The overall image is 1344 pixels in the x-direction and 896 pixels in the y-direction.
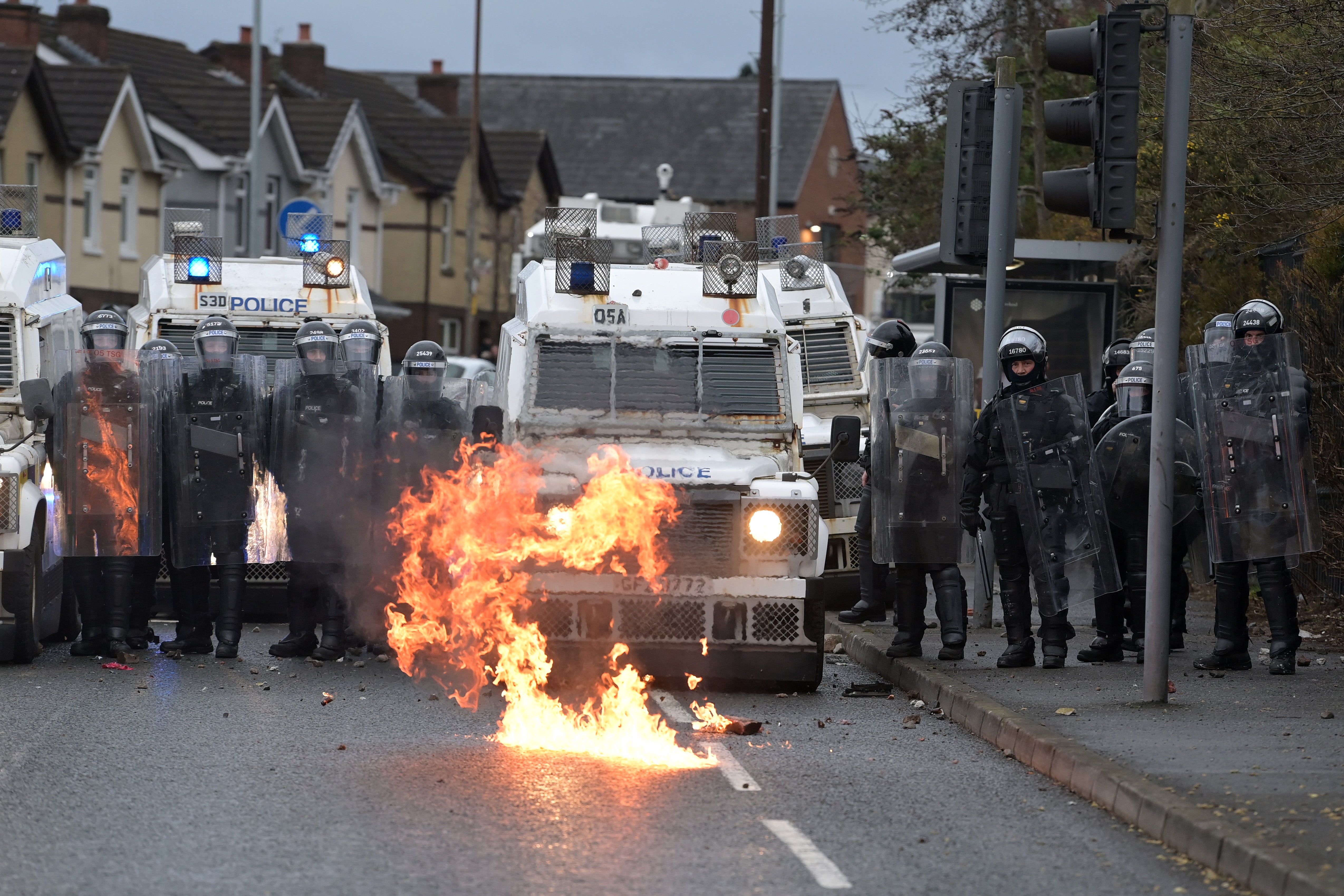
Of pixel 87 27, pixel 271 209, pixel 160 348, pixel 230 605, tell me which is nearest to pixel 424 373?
pixel 160 348

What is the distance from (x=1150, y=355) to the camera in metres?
13.4

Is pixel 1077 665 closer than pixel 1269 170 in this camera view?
Yes

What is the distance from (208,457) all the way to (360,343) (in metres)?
1.95

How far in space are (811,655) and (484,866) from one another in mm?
4834

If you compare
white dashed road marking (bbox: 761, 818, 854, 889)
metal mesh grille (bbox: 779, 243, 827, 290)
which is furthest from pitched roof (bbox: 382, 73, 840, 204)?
white dashed road marking (bbox: 761, 818, 854, 889)

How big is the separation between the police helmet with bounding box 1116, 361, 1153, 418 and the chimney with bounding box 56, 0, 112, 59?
136 ft

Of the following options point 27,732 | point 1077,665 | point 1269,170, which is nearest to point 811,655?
point 1077,665

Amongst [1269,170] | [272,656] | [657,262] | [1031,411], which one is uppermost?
[1269,170]

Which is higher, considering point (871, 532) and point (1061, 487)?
point (1061, 487)

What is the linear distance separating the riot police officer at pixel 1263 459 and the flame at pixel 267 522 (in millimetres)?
6228

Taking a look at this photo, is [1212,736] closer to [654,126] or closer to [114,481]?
[114,481]

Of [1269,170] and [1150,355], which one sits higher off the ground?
[1269,170]

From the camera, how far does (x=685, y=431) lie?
488 inches

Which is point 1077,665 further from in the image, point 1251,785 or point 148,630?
point 148,630
